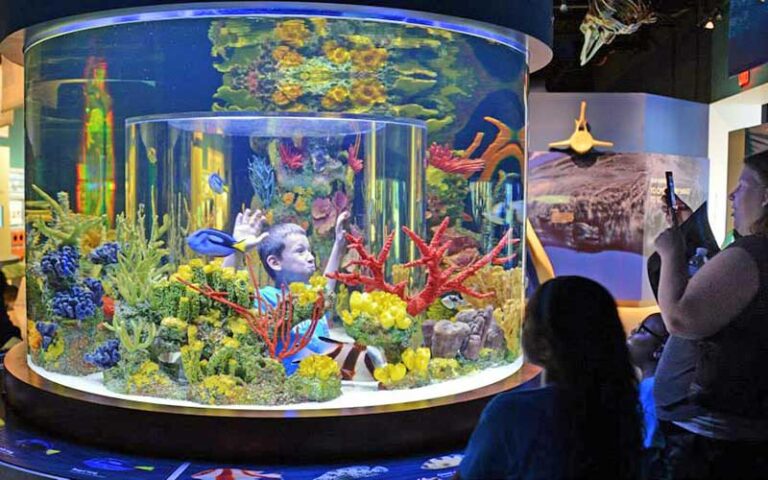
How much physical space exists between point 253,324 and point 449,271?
897 millimetres

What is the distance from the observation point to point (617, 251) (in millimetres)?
10062

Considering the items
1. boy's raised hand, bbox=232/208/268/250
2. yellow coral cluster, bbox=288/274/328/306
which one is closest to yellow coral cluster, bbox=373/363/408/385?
yellow coral cluster, bbox=288/274/328/306

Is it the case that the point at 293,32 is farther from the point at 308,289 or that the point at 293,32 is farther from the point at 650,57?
the point at 650,57

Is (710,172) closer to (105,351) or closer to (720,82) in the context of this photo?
(720,82)

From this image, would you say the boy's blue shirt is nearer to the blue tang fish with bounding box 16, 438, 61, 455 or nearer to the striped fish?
the striped fish

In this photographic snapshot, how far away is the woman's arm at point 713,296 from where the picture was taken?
1.99m

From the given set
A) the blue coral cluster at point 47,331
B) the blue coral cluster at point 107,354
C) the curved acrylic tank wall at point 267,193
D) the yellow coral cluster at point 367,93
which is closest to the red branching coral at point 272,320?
the curved acrylic tank wall at point 267,193

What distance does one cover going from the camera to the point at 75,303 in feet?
11.9

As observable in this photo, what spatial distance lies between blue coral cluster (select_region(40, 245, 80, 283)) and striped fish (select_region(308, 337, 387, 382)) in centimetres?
126

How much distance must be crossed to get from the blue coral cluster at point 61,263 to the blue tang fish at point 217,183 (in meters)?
0.84

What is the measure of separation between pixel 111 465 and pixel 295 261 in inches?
41.6

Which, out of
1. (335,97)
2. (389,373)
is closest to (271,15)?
(335,97)

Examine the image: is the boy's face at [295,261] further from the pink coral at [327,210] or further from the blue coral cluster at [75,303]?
the blue coral cluster at [75,303]

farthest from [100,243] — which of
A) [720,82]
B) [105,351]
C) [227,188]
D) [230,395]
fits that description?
[720,82]
